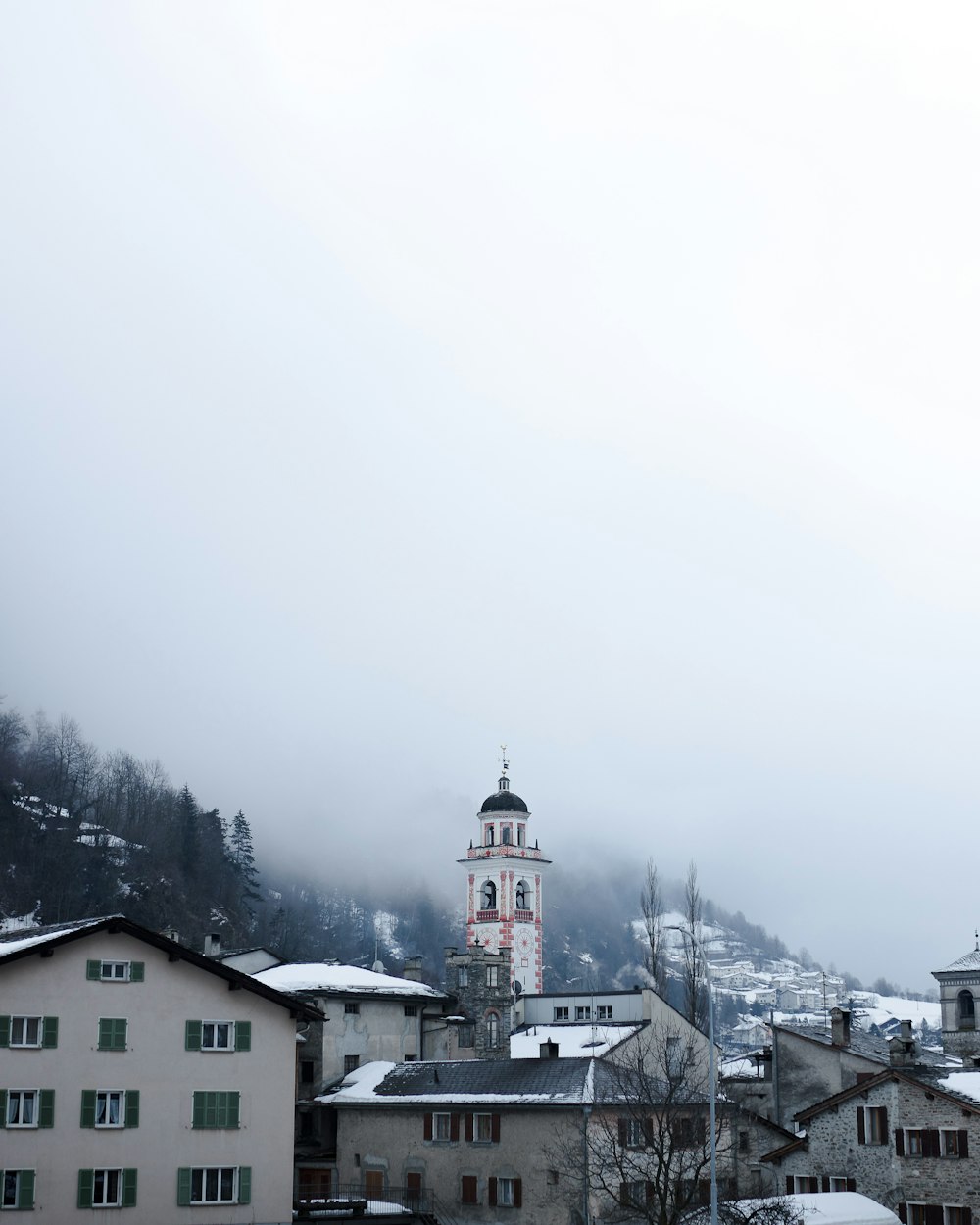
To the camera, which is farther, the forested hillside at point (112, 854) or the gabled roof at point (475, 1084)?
the forested hillside at point (112, 854)

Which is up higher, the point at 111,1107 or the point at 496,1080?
the point at 496,1080

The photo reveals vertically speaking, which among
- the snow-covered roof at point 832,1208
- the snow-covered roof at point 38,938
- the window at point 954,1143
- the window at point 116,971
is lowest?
the snow-covered roof at point 832,1208

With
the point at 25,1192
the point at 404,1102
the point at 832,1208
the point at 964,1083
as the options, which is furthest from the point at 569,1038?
the point at 25,1192

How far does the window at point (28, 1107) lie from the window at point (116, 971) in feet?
13.0

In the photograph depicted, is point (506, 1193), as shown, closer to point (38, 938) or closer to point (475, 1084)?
point (475, 1084)

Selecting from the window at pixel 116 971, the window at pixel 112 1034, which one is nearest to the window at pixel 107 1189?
the window at pixel 112 1034

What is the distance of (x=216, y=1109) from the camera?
5222 centimetres

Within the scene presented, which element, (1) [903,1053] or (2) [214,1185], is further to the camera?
(1) [903,1053]

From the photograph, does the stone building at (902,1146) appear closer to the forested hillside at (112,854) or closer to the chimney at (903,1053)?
the chimney at (903,1053)

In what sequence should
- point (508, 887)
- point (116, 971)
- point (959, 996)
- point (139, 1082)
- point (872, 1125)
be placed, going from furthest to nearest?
point (508, 887) < point (959, 996) < point (872, 1125) < point (116, 971) < point (139, 1082)

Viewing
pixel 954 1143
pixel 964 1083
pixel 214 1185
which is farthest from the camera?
pixel 964 1083

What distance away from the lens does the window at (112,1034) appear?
50.8 m

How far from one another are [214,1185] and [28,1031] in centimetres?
827

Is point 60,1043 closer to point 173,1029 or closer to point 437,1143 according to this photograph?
point 173,1029
